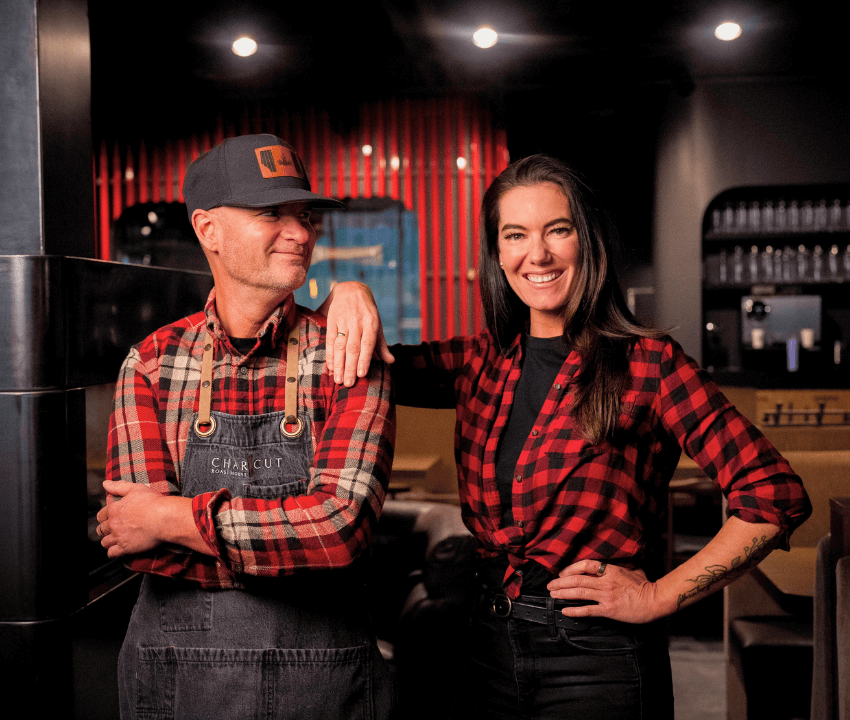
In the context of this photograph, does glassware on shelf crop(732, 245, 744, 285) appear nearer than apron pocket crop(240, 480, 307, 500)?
No

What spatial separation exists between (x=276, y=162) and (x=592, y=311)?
646 millimetres

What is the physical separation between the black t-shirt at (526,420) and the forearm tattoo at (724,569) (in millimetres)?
263

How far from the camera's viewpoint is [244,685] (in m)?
1.24

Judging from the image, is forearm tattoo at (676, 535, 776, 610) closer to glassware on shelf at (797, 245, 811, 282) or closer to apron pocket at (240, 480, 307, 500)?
apron pocket at (240, 480, 307, 500)

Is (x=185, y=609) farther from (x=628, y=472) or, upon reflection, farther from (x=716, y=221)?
(x=716, y=221)

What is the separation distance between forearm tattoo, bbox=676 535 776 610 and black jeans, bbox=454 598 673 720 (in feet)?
0.35

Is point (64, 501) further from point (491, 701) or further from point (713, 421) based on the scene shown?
point (713, 421)

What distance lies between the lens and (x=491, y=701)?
145cm

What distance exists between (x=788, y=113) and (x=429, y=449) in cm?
372

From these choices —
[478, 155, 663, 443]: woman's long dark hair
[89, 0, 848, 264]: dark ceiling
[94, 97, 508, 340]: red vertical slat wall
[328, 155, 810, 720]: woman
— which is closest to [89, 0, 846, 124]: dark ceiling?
[89, 0, 848, 264]: dark ceiling

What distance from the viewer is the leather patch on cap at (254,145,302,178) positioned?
1.32 m

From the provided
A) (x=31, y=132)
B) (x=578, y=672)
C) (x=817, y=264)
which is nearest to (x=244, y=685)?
(x=578, y=672)

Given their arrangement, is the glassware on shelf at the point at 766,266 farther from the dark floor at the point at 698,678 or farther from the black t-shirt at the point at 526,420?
the black t-shirt at the point at 526,420

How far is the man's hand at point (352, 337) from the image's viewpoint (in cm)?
130
